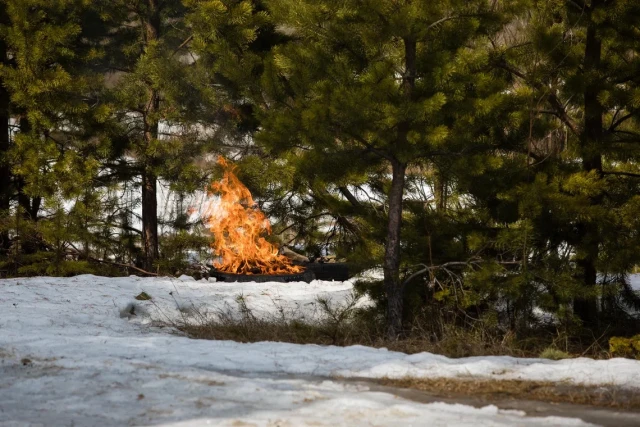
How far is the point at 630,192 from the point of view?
8352 millimetres

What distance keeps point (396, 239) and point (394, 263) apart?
0.25 metres

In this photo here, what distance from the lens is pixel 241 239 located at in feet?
39.2

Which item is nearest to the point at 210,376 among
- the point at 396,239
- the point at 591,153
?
the point at 396,239

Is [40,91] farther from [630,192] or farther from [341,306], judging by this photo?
[630,192]

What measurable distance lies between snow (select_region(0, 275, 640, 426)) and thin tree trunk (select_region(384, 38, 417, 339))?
158cm

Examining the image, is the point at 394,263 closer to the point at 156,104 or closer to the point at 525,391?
the point at 525,391

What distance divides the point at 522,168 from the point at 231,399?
15.2 ft

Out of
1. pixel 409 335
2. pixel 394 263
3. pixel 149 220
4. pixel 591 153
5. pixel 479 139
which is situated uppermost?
pixel 479 139

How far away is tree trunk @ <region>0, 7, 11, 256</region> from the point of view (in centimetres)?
1327

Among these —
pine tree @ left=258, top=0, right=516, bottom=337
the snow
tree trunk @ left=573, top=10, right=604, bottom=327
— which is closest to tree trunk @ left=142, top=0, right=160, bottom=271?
the snow

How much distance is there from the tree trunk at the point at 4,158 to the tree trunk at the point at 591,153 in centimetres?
953

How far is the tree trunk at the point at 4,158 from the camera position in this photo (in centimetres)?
1327

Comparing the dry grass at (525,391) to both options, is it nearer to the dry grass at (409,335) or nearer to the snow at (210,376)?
the snow at (210,376)

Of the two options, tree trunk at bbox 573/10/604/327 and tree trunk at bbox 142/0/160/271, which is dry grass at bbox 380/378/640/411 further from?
tree trunk at bbox 142/0/160/271
